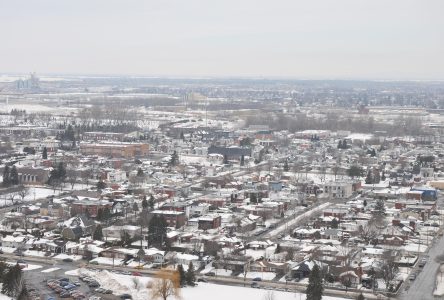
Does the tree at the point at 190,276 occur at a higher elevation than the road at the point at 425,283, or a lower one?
higher

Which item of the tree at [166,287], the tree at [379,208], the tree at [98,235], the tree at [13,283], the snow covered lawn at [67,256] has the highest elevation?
the tree at [13,283]

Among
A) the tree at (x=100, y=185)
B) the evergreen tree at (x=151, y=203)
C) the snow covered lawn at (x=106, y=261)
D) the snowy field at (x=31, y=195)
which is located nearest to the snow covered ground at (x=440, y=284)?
the snow covered lawn at (x=106, y=261)

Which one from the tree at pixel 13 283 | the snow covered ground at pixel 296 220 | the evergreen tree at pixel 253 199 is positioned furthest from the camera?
the evergreen tree at pixel 253 199

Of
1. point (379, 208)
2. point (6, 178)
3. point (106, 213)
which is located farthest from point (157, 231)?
point (6, 178)

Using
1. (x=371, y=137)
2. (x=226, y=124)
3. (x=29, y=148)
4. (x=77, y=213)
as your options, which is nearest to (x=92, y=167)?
(x=29, y=148)

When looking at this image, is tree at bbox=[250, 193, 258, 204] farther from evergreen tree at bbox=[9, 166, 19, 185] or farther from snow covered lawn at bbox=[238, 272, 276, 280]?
evergreen tree at bbox=[9, 166, 19, 185]

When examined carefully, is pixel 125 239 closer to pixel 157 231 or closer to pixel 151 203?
pixel 157 231

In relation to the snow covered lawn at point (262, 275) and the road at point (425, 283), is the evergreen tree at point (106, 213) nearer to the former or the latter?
the snow covered lawn at point (262, 275)
